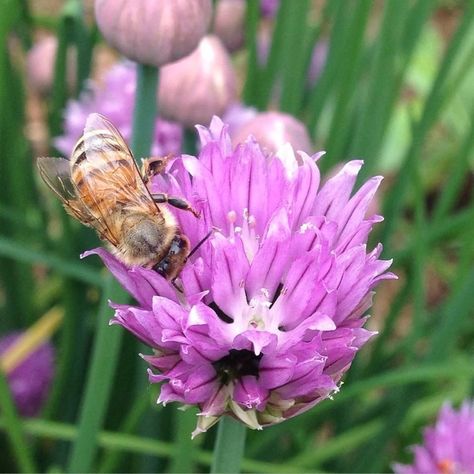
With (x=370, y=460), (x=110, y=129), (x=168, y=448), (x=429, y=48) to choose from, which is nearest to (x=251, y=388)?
(x=110, y=129)

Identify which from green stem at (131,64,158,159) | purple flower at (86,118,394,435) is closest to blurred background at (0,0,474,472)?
green stem at (131,64,158,159)

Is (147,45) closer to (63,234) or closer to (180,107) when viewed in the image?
(180,107)

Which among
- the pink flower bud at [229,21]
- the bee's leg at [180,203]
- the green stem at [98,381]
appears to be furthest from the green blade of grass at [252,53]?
the bee's leg at [180,203]

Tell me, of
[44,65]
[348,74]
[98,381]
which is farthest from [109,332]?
[44,65]

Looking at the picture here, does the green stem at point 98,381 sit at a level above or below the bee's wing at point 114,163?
below

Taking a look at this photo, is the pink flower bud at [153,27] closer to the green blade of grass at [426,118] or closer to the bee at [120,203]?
the bee at [120,203]

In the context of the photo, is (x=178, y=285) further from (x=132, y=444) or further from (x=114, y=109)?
(x=114, y=109)
